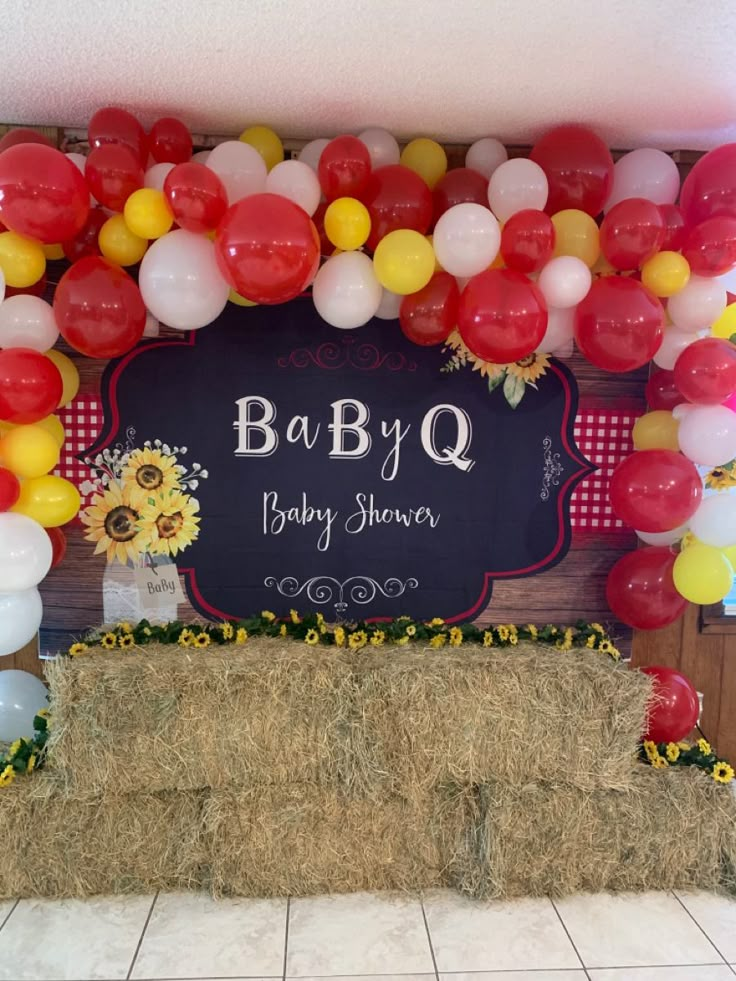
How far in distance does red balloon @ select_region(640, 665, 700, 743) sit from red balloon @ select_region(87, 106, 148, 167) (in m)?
2.61

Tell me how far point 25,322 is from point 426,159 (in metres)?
1.49

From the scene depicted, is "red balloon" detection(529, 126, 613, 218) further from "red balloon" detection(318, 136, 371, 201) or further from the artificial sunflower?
the artificial sunflower

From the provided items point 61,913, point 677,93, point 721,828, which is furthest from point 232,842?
point 677,93

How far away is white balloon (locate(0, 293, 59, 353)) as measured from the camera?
2.47 m

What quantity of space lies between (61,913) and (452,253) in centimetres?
256

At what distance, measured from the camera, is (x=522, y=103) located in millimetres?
2502

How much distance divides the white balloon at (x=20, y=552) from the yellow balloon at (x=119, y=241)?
0.92 metres

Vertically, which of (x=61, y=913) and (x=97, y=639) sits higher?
(x=97, y=639)

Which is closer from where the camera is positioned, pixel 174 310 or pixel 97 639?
pixel 174 310

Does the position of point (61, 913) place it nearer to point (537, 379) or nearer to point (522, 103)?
point (537, 379)

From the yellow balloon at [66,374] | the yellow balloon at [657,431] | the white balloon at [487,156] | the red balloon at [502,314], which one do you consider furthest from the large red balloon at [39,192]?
the yellow balloon at [657,431]

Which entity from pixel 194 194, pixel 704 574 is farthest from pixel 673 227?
pixel 194 194

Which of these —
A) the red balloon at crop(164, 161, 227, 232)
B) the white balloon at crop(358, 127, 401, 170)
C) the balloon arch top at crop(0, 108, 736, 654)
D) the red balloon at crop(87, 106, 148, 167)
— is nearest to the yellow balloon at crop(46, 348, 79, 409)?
the balloon arch top at crop(0, 108, 736, 654)

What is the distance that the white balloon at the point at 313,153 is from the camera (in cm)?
262
